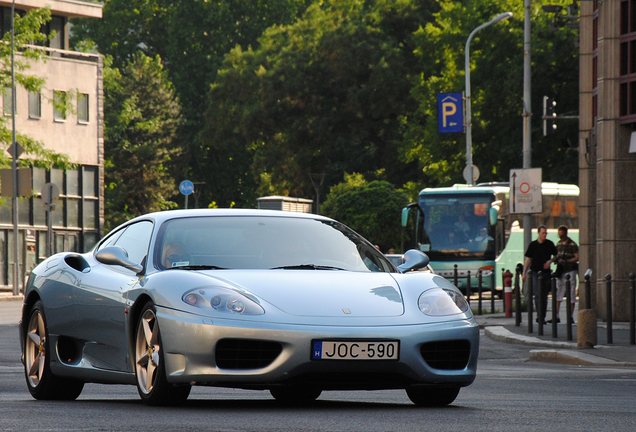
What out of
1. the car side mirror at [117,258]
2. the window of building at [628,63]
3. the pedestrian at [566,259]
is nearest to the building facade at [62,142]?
the pedestrian at [566,259]

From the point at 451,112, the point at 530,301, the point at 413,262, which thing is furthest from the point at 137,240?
the point at 451,112

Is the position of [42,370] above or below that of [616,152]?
below

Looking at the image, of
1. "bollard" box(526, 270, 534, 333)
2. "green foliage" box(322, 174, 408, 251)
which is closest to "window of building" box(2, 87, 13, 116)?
"green foliage" box(322, 174, 408, 251)

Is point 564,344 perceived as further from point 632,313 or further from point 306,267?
point 306,267

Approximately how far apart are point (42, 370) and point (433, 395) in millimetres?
2783

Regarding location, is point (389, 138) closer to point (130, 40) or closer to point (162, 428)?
point (130, 40)

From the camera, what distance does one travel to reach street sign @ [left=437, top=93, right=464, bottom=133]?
48.3 meters

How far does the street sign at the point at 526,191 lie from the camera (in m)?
26.8

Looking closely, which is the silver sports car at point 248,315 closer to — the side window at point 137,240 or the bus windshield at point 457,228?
the side window at point 137,240

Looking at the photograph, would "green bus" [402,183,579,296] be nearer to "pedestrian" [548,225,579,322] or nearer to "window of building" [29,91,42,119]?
"pedestrian" [548,225,579,322]

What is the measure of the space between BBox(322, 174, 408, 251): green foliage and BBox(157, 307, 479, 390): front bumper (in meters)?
44.2

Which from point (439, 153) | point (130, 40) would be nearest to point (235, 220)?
point (439, 153)

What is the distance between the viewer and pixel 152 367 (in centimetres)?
835

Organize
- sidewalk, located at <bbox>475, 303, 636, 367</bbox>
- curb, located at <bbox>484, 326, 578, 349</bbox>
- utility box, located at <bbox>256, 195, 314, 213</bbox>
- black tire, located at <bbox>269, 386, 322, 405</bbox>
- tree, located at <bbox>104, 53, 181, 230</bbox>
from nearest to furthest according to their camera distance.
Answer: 1. black tire, located at <bbox>269, 386, 322, 405</bbox>
2. sidewalk, located at <bbox>475, 303, 636, 367</bbox>
3. curb, located at <bbox>484, 326, 578, 349</bbox>
4. utility box, located at <bbox>256, 195, 314, 213</bbox>
5. tree, located at <bbox>104, 53, 181, 230</bbox>
